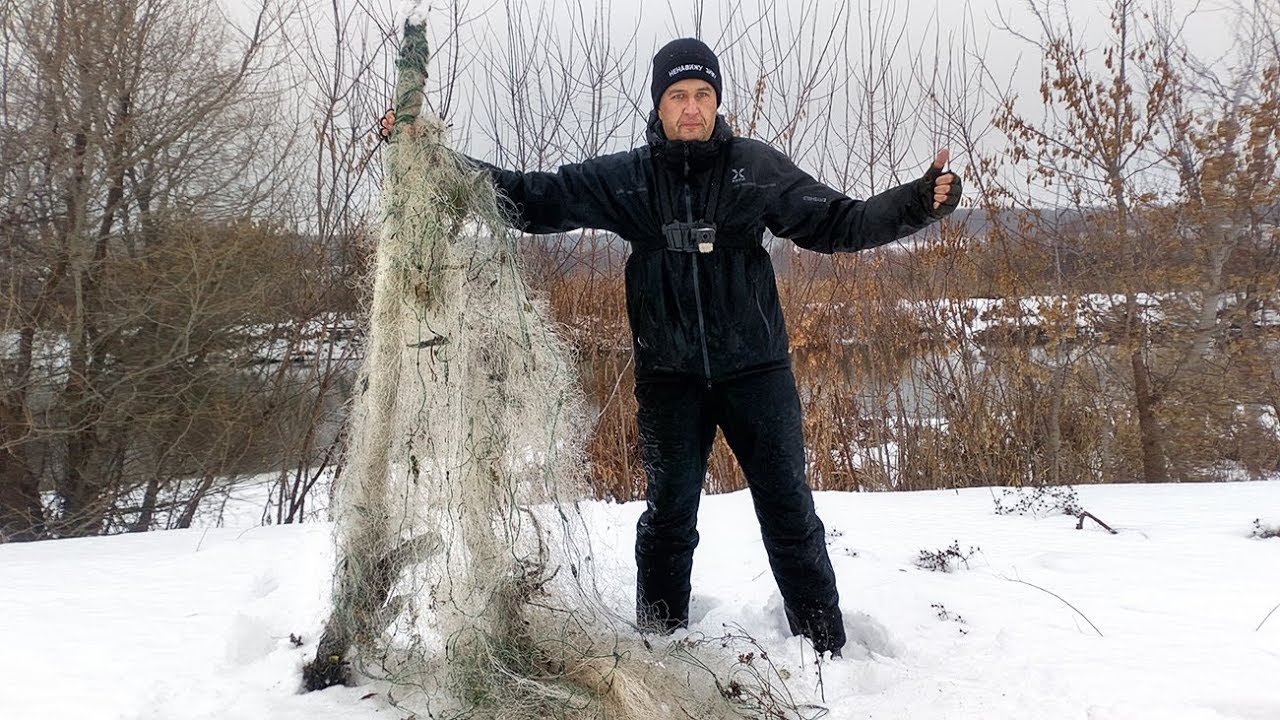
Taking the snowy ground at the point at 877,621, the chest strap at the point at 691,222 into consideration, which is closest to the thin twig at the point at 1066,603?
the snowy ground at the point at 877,621

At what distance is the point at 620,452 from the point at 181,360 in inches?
155

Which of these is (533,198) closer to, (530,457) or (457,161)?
(457,161)

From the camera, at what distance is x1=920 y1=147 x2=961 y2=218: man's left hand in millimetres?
1776

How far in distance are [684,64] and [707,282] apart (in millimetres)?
607

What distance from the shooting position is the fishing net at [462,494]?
1.64m

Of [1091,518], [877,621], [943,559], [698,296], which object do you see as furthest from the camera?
[1091,518]

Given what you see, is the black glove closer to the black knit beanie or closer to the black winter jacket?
the black winter jacket

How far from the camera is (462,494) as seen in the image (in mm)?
1650

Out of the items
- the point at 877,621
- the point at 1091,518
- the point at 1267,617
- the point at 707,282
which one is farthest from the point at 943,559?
the point at 707,282

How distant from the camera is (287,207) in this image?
250 inches

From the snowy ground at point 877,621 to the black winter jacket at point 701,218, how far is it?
696 millimetres

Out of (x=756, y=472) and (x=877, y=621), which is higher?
(x=756, y=472)

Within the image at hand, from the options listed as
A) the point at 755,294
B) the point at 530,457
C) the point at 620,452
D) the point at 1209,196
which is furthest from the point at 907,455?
the point at 530,457

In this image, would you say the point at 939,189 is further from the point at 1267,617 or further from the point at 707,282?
the point at 1267,617
